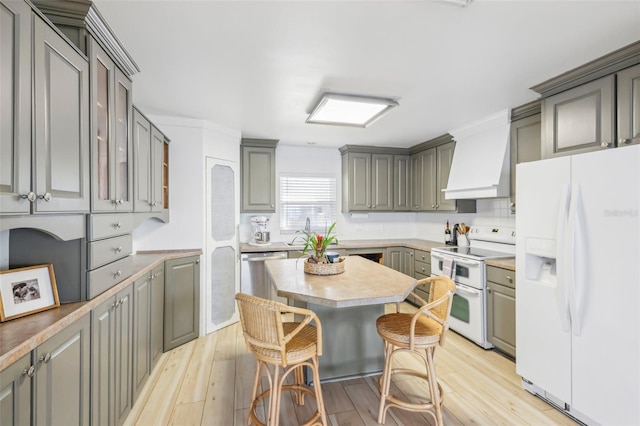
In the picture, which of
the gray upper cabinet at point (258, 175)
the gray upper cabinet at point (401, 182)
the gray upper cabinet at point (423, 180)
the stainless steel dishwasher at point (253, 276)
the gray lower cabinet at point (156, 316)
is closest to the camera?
the gray lower cabinet at point (156, 316)

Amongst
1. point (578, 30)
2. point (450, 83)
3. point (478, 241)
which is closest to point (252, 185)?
point (450, 83)

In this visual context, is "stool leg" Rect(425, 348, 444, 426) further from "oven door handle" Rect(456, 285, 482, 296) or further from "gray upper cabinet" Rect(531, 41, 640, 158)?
"gray upper cabinet" Rect(531, 41, 640, 158)

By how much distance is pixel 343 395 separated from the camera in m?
2.23

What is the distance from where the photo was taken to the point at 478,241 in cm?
387

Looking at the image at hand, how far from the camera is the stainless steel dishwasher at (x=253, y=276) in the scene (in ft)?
12.8

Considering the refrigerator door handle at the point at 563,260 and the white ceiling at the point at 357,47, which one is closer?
the white ceiling at the point at 357,47

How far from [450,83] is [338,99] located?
3.07 ft

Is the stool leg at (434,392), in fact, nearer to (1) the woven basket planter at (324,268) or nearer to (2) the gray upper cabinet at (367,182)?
Answer: (1) the woven basket planter at (324,268)

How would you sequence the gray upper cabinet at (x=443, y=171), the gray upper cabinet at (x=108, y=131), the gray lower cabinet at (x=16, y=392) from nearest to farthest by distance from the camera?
the gray lower cabinet at (x=16, y=392) → the gray upper cabinet at (x=108, y=131) → the gray upper cabinet at (x=443, y=171)

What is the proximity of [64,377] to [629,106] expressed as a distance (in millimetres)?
3489

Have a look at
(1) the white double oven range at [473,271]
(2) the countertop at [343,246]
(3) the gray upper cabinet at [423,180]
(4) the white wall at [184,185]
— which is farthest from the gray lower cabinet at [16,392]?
(3) the gray upper cabinet at [423,180]

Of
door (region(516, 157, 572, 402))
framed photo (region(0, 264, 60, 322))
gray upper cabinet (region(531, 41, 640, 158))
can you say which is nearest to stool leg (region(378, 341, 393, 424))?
door (region(516, 157, 572, 402))

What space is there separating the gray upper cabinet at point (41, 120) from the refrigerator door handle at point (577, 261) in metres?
2.79

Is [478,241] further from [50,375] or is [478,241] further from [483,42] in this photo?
[50,375]
